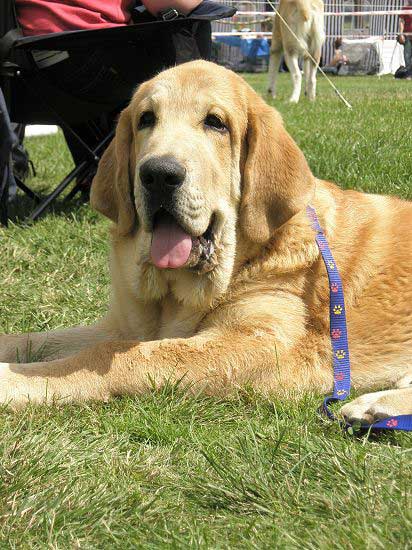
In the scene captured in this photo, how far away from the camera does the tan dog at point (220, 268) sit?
3090mm

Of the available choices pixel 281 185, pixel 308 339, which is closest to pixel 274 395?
pixel 308 339

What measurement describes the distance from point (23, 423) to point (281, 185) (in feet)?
4.65

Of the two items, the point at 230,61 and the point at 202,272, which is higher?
the point at 202,272

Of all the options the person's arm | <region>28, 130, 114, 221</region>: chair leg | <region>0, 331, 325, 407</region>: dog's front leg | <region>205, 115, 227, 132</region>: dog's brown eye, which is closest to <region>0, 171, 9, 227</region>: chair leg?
<region>28, 130, 114, 221</region>: chair leg

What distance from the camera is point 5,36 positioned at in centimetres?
544

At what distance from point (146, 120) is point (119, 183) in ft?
1.06

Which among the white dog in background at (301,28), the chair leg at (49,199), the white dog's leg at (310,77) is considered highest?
the chair leg at (49,199)

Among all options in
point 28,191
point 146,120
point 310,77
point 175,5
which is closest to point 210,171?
point 146,120

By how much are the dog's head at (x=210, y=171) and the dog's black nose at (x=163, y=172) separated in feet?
0.26

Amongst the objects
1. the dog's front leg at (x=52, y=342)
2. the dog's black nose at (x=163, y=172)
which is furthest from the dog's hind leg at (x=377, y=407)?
the dog's front leg at (x=52, y=342)

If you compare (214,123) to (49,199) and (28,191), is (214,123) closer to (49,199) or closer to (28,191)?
(49,199)

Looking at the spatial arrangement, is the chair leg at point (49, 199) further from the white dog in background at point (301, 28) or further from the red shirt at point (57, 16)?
the white dog in background at point (301, 28)

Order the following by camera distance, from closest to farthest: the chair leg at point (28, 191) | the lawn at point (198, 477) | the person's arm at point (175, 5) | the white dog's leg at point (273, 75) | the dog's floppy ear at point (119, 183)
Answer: the lawn at point (198, 477), the dog's floppy ear at point (119, 183), the person's arm at point (175, 5), the chair leg at point (28, 191), the white dog's leg at point (273, 75)

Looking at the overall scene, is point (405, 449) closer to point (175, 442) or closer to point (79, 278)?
point (175, 442)
